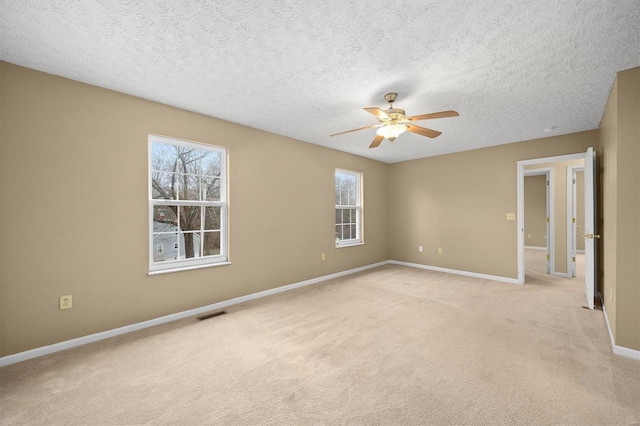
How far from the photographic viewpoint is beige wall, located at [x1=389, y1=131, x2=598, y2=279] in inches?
187

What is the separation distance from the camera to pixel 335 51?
207 cm

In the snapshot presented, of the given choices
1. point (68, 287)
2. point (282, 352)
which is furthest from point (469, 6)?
point (68, 287)

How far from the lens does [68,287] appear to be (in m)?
2.48

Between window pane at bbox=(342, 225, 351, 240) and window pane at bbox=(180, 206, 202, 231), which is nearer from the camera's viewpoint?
window pane at bbox=(180, 206, 202, 231)

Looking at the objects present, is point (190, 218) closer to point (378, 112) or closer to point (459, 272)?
point (378, 112)

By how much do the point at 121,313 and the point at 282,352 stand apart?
173cm

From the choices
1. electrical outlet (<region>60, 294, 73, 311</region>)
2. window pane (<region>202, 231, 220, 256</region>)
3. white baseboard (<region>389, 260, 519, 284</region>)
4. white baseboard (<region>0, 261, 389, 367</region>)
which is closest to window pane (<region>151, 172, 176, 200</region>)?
window pane (<region>202, 231, 220, 256</region>)

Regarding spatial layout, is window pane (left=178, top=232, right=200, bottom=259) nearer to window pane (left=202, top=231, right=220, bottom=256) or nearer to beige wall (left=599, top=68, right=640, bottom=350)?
window pane (left=202, top=231, right=220, bottom=256)

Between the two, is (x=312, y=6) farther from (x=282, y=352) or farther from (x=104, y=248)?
(x=104, y=248)

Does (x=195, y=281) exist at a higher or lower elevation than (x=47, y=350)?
higher

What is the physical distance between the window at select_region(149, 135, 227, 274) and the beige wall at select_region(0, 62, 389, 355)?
0.37ft

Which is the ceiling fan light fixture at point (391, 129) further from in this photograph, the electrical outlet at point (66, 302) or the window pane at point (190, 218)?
the electrical outlet at point (66, 302)

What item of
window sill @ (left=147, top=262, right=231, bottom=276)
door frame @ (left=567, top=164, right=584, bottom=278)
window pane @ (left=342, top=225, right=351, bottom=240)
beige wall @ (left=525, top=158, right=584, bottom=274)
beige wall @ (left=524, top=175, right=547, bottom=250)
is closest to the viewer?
window sill @ (left=147, top=262, right=231, bottom=276)

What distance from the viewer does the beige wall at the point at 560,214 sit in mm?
5086
